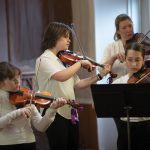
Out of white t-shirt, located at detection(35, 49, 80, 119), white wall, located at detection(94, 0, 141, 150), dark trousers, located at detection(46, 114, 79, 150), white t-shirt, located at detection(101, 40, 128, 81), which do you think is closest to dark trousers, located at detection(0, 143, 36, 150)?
dark trousers, located at detection(46, 114, 79, 150)

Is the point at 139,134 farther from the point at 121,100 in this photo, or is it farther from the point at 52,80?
the point at 52,80

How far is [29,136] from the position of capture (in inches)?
85.1

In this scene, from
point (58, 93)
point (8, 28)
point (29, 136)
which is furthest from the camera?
point (8, 28)

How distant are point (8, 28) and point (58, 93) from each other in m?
0.96

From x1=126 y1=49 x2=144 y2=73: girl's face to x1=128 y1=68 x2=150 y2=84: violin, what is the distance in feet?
0.13

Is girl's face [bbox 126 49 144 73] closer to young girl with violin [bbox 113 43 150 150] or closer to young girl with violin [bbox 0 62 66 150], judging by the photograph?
young girl with violin [bbox 113 43 150 150]

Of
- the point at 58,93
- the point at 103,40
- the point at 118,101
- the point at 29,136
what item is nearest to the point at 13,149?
the point at 29,136

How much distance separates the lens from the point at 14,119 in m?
2.09

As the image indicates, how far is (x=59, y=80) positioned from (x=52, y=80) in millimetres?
68

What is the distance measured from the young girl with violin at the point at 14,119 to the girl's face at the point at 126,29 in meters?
0.77

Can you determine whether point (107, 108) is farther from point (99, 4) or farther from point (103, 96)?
point (99, 4)

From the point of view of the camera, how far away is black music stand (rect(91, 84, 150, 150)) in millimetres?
1953

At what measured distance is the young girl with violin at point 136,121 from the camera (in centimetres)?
227

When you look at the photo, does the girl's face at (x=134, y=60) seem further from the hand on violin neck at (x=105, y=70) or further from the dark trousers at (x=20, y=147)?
the dark trousers at (x=20, y=147)
